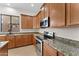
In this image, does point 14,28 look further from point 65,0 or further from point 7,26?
point 65,0

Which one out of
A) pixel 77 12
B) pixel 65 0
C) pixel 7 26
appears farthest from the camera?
pixel 7 26

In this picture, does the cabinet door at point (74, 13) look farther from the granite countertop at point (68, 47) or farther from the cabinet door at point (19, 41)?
the cabinet door at point (19, 41)

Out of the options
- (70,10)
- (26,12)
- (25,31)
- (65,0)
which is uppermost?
(26,12)

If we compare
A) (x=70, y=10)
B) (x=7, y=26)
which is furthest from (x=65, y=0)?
(x=7, y=26)

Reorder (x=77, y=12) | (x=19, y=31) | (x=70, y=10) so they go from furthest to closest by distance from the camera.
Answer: (x=19, y=31), (x=70, y=10), (x=77, y=12)

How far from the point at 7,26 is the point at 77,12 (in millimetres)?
5507

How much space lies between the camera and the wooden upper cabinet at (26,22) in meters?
A: 7.09

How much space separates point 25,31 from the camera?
7.43 metres

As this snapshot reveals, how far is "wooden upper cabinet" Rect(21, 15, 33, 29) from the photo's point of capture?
7087 millimetres

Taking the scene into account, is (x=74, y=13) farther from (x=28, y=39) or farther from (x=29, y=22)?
(x=29, y=22)

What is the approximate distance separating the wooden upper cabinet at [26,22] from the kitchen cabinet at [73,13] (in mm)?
5352

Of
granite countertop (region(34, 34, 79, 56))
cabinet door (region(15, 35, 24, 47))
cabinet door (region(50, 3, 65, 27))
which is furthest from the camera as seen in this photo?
cabinet door (region(15, 35, 24, 47))

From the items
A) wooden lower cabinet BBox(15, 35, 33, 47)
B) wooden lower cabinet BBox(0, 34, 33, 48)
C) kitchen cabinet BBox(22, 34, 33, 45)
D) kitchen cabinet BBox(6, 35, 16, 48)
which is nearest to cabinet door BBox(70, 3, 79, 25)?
wooden lower cabinet BBox(0, 34, 33, 48)

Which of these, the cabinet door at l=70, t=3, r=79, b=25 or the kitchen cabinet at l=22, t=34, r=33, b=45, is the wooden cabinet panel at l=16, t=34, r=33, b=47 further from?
the cabinet door at l=70, t=3, r=79, b=25
